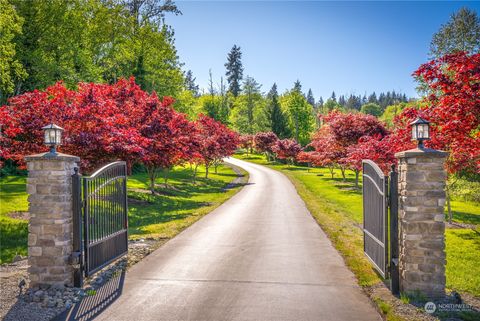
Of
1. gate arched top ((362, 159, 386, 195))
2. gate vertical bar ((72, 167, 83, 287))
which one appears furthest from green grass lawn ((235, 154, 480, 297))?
gate vertical bar ((72, 167, 83, 287))

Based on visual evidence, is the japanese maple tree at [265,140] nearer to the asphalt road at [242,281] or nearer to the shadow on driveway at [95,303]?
the asphalt road at [242,281]

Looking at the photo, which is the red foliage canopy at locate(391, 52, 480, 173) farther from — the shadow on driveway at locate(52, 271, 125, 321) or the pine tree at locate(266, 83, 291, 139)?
the pine tree at locate(266, 83, 291, 139)

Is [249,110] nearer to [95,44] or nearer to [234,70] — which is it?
[234,70]

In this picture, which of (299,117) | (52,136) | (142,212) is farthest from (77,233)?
(299,117)

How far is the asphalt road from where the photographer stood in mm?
6316

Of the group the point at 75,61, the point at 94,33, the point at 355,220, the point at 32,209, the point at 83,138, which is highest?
the point at 94,33

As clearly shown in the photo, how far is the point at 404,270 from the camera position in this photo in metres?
6.87

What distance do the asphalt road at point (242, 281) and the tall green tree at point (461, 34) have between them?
3307cm

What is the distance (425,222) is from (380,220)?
3.62 feet

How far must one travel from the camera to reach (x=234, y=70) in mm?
112312

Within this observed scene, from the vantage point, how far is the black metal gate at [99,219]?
7559 millimetres

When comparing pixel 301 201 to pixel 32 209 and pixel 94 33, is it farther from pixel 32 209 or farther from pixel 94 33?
pixel 94 33

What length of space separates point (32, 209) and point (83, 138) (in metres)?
6.66

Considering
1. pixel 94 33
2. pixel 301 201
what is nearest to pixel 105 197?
pixel 301 201
